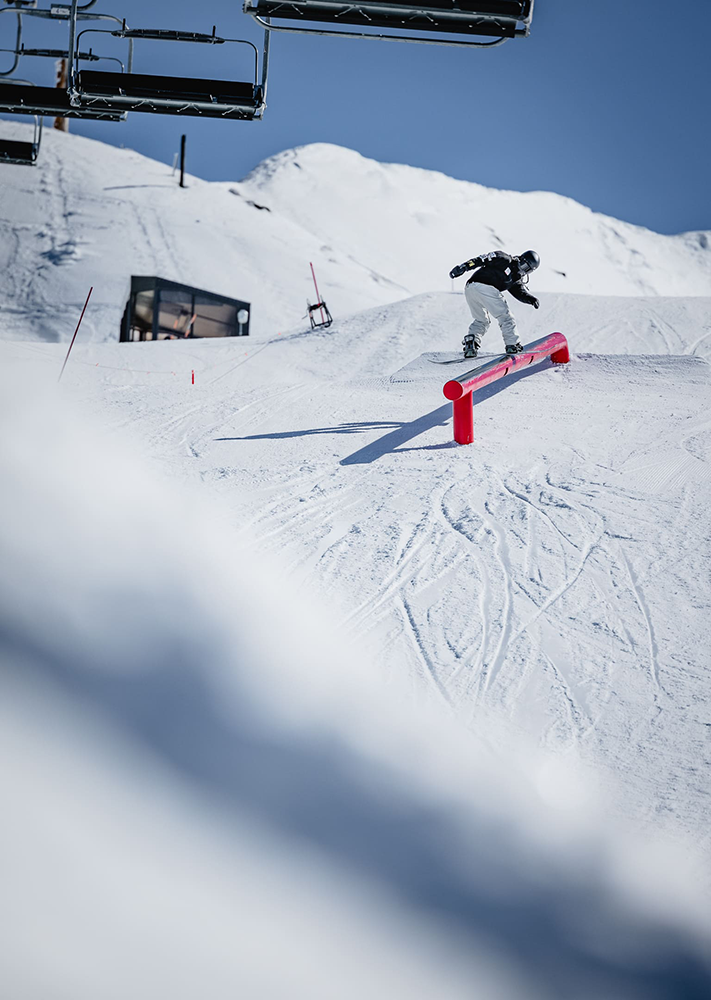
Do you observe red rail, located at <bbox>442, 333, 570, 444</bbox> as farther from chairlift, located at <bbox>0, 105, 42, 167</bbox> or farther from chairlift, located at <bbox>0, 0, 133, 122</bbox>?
chairlift, located at <bbox>0, 105, 42, 167</bbox>

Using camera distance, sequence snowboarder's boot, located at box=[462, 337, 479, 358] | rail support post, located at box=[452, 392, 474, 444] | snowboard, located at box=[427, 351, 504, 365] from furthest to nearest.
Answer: snowboard, located at box=[427, 351, 504, 365]
snowboarder's boot, located at box=[462, 337, 479, 358]
rail support post, located at box=[452, 392, 474, 444]

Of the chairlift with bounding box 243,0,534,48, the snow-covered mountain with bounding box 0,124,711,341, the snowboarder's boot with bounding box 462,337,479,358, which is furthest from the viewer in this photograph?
the snow-covered mountain with bounding box 0,124,711,341

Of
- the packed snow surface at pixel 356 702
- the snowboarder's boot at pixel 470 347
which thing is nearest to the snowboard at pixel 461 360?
the snowboarder's boot at pixel 470 347

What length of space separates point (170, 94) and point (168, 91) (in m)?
0.03

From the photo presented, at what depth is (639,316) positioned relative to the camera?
1234cm

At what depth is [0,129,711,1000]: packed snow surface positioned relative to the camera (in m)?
2.63

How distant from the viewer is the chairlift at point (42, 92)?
6856 mm

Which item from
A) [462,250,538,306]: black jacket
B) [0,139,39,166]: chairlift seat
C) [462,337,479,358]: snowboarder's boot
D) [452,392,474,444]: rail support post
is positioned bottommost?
[452,392,474,444]: rail support post

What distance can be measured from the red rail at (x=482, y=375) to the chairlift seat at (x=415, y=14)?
2561 mm

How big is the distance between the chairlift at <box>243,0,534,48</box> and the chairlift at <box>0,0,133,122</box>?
1.95 m

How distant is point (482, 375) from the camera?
7484mm

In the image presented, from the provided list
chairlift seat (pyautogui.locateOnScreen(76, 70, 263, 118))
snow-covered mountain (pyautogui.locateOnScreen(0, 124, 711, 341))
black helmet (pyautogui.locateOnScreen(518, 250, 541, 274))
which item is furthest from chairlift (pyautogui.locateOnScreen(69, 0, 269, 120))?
snow-covered mountain (pyautogui.locateOnScreen(0, 124, 711, 341))

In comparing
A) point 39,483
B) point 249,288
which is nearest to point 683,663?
point 39,483

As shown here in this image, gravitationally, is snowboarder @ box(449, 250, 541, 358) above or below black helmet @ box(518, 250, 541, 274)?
below
